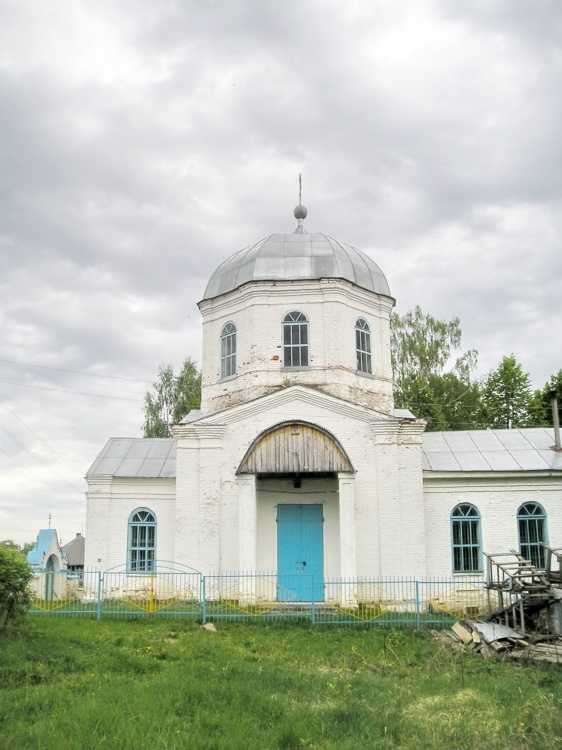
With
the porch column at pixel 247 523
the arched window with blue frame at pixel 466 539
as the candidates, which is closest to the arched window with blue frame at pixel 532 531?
the arched window with blue frame at pixel 466 539

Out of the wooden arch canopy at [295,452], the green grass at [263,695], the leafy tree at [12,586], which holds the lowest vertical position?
the green grass at [263,695]

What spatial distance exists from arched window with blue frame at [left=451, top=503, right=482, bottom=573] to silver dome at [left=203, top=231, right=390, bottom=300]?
6186mm

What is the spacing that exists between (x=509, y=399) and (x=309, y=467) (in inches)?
578

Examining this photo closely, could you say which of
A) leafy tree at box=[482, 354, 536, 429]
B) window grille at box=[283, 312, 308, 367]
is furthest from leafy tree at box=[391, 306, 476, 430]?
window grille at box=[283, 312, 308, 367]

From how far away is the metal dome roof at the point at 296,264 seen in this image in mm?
18422

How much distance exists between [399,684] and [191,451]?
9.19 meters

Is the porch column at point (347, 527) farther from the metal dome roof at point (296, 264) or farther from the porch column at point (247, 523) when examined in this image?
the metal dome roof at point (296, 264)

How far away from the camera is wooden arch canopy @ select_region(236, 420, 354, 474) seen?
1546 cm

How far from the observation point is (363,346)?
1859 cm

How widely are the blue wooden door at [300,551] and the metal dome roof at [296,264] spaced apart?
6.01 m

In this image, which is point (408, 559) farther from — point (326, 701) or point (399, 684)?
point (326, 701)

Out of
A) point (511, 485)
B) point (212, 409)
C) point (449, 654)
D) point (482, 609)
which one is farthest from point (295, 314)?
point (449, 654)

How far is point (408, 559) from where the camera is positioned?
15844 millimetres

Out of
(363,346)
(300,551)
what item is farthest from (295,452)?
(363,346)
